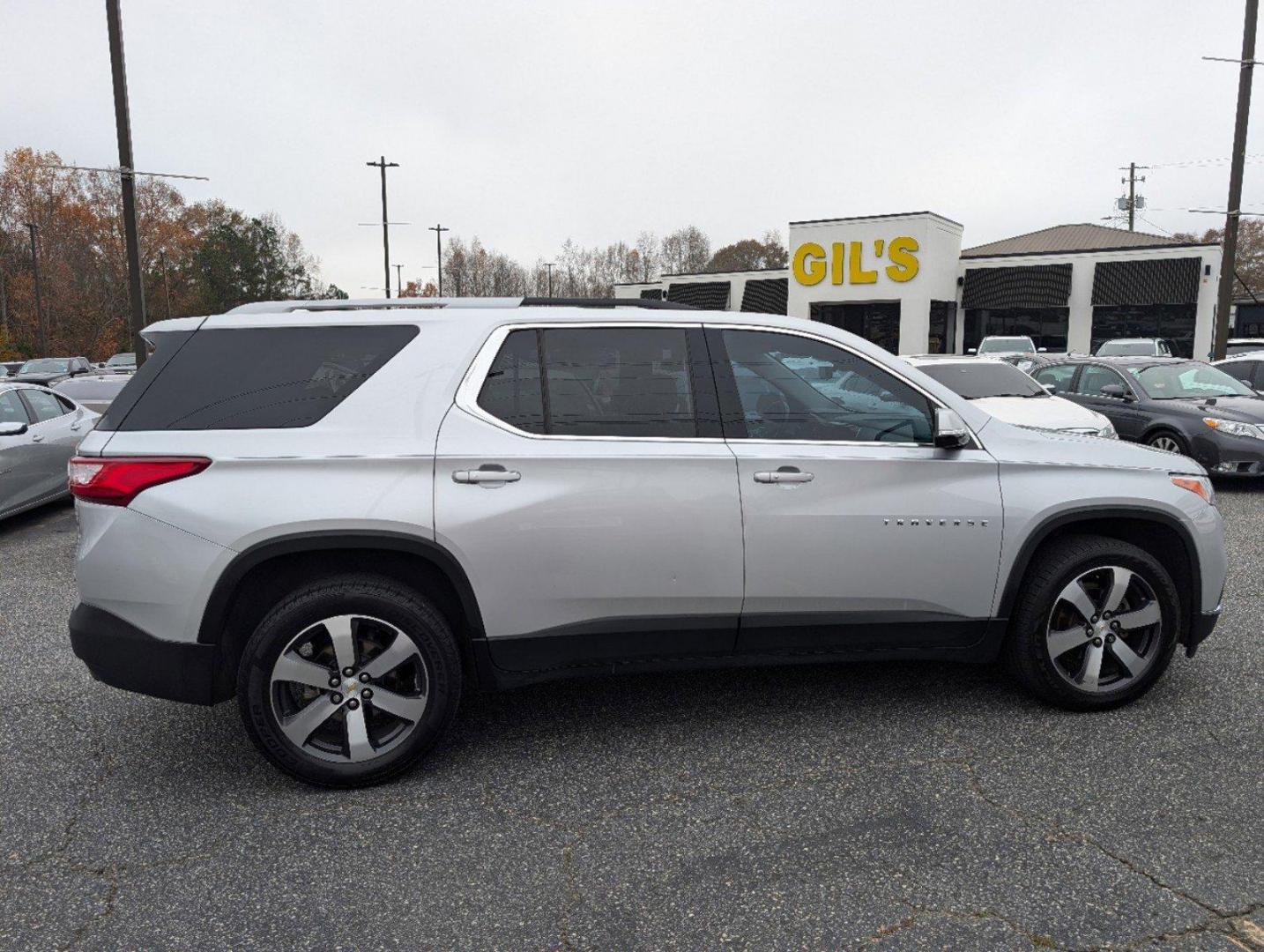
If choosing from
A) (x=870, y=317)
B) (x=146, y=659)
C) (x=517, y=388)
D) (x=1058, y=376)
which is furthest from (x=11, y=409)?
(x=870, y=317)

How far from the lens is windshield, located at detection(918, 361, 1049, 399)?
10508 millimetres

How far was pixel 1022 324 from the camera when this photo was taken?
3428 centimetres

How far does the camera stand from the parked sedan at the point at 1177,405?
9539mm

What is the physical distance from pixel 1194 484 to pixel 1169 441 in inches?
289

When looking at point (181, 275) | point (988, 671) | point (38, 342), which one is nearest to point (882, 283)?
point (988, 671)

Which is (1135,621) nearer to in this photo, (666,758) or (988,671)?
A: (988,671)

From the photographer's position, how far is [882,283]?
109ft

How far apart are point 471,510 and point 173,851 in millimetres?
1453

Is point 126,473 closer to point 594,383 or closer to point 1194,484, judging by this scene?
point 594,383

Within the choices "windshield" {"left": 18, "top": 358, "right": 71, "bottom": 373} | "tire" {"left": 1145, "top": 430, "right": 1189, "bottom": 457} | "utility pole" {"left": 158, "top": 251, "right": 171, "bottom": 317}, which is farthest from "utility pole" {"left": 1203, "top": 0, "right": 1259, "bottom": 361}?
"utility pole" {"left": 158, "top": 251, "right": 171, "bottom": 317}

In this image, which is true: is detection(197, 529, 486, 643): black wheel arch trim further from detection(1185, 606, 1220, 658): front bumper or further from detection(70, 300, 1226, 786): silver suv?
detection(1185, 606, 1220, 658): front bumper

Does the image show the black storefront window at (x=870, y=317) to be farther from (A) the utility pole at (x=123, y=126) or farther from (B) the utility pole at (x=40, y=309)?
(B) the utility pole at (x=40, y=309)

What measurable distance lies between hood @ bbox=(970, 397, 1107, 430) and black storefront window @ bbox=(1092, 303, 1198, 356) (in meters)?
25.5

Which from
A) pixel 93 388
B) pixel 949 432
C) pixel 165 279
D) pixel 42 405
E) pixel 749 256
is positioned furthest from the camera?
pixel 749 256
